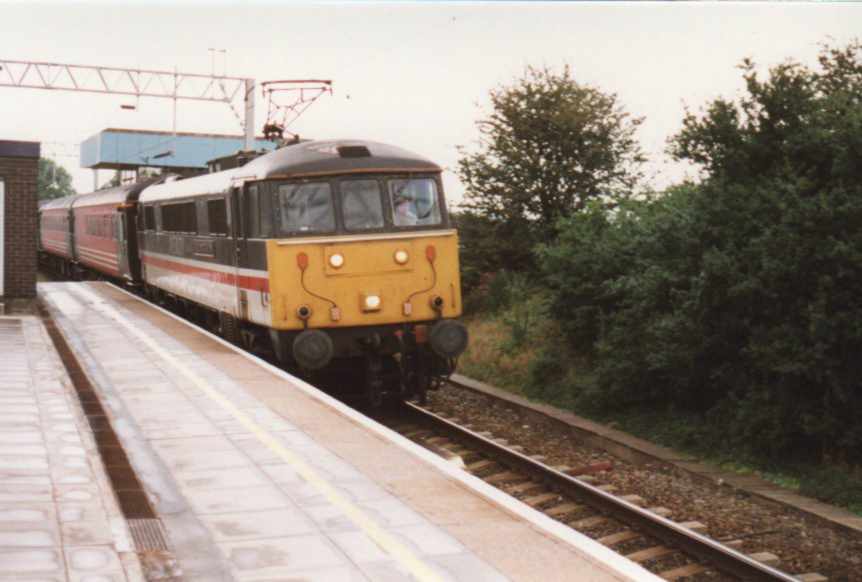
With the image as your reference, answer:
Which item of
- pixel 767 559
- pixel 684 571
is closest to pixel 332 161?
pixel 684 571

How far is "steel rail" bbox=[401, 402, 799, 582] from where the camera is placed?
300 inches

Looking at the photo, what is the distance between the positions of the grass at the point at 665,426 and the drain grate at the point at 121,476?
647cm

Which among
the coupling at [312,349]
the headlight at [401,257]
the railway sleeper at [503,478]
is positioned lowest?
the railway sleeper at [503,478]

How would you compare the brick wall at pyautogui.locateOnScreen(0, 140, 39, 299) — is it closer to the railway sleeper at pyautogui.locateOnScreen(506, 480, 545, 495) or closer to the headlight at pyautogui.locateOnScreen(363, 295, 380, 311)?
the headlight at pyautogui.locateOnScreen(363, 295, 380, 311)

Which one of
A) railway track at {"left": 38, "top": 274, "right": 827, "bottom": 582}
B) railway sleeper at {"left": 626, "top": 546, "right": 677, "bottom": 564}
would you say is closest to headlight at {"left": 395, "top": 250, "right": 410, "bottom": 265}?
railway track at {"left": 38, "top": 274, "right": 827, "bottom": 582}

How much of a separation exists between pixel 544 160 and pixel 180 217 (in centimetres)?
823

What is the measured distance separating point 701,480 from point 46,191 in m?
113

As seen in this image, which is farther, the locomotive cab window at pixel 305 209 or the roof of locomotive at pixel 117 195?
the roof of locomotive at pixel 117 195

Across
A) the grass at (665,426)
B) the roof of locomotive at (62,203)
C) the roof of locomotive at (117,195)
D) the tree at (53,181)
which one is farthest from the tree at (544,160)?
the tree at (53,181)

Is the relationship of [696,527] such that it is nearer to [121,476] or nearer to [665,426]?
[665,426]

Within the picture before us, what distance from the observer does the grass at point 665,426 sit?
34.1 feet

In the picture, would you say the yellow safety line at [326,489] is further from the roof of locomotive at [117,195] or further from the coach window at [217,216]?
the roof of locomotive at [117,195]

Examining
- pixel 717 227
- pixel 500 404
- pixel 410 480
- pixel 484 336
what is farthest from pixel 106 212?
pixel 410 480

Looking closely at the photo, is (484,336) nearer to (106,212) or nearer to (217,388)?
(217,388)
